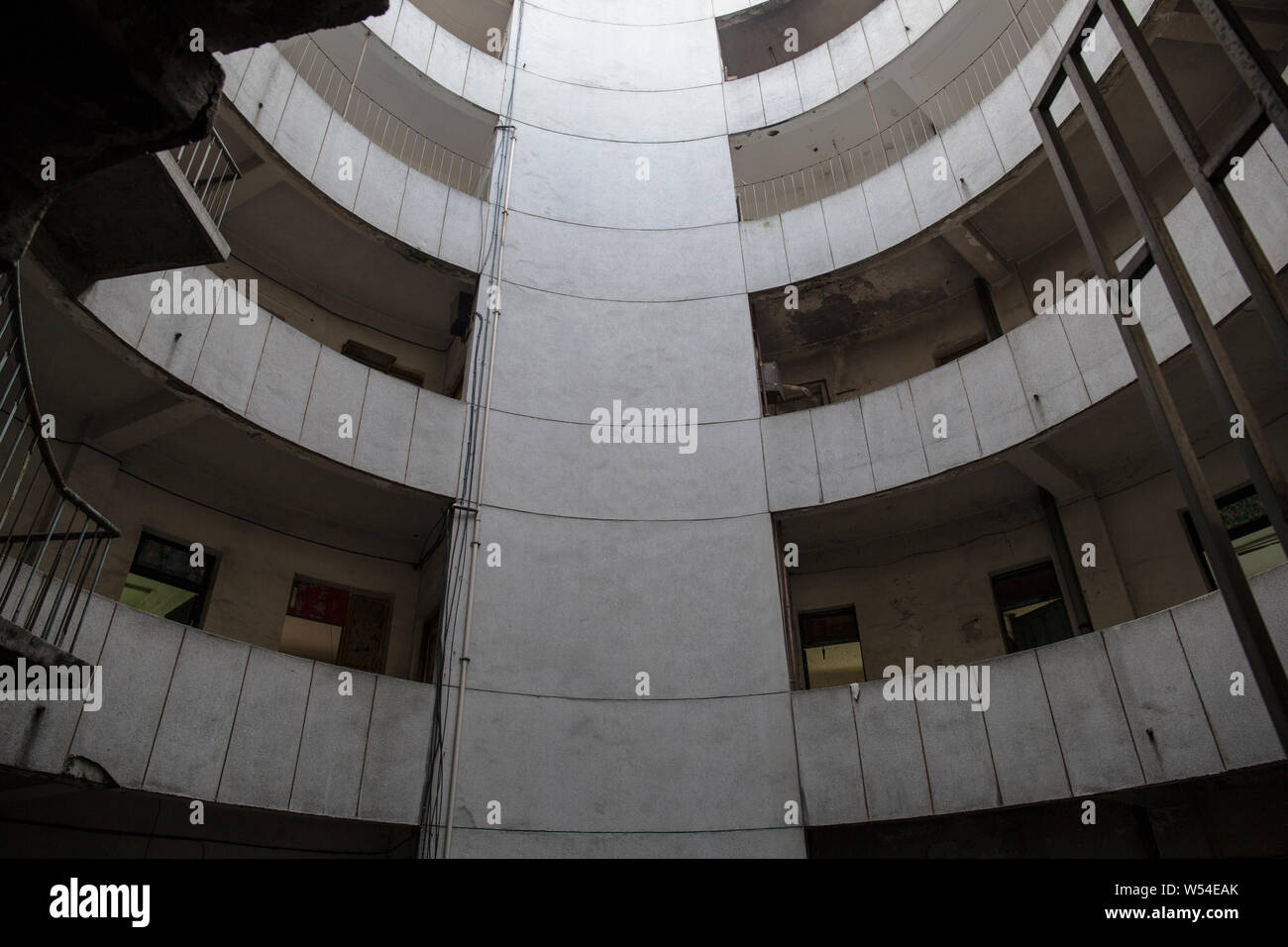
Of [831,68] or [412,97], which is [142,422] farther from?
[831,68]

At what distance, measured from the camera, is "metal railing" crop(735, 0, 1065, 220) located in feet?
49.6

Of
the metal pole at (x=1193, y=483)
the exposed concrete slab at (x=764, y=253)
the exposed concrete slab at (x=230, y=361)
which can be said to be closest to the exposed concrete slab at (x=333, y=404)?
the exposed concrete slab at (x=230, y=361)

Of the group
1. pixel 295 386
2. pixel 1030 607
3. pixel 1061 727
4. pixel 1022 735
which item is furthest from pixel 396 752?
→ pixel 1030 607

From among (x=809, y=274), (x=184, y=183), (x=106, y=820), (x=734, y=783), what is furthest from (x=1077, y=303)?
(x=106, y=820)

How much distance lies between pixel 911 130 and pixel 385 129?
429 inches

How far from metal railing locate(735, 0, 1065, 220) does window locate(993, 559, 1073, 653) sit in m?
8.16

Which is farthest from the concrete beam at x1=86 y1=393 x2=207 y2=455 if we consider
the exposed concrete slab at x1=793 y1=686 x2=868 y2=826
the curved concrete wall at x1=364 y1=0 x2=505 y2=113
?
the exposed concrete slab at x1=793 y1=686 x2=868 y2=826

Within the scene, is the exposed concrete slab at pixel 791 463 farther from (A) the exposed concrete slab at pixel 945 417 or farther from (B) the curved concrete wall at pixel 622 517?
(A) the exposed concrete slab at pixel 945 417

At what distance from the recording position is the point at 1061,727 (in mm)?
9914

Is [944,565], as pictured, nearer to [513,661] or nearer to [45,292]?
[513,661]

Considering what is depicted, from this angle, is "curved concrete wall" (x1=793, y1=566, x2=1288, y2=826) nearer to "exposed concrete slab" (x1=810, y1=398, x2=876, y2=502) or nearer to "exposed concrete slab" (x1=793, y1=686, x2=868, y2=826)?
"exposed concrete slab" (x1=793, y1=686, x2=868, y2=826)

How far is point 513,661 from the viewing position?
11570 mm

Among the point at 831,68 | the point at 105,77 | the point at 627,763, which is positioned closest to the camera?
the point at 105,77

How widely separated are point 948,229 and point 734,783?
9734 millimetres
